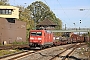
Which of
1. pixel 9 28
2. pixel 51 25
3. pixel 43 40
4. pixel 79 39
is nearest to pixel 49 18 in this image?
pixel 51 25

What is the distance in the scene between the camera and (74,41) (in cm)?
7594

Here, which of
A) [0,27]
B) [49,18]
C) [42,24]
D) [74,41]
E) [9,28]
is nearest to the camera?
[0,27]

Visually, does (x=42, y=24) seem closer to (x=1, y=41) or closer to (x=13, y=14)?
(x=13, y=14)

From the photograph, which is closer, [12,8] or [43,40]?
[43,40]

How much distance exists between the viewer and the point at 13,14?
61562 mm

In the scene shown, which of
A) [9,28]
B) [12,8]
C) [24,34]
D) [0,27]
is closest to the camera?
[0,27]

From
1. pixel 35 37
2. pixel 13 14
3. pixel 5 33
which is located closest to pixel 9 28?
pixel 5 33

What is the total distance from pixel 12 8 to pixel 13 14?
1.69m

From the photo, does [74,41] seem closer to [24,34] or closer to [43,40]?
[24,34]

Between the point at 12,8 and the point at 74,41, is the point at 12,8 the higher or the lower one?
the higher one

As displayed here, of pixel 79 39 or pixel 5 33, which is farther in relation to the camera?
pixel 79 39

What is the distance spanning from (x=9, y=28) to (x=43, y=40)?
24111mm

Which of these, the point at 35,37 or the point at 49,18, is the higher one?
the point at 49,18

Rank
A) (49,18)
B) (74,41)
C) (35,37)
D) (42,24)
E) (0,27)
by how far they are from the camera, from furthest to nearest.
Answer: (49,18) → (42,24) → (74,41) → (0,27) → (35,37)
